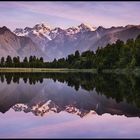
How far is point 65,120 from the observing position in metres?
24.0

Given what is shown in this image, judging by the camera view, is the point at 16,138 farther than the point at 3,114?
No

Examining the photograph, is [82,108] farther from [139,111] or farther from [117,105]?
[139,111]

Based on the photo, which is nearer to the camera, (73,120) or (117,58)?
(73,120)

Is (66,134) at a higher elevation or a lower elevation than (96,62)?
higher

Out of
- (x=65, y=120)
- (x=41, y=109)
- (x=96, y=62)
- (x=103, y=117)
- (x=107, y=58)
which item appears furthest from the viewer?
(x=96, y=62)

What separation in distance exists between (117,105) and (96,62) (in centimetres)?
13027

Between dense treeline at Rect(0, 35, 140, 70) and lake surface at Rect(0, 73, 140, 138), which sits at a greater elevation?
lake surface at Rect(0, 73, 140, 138)

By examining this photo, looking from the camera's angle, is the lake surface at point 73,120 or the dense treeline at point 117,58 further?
the dense treeline at point 117,58

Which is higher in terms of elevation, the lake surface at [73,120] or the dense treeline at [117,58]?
the lake surface at [73,120]

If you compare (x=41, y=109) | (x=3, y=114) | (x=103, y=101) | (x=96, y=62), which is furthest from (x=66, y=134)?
(x=96, y=62)

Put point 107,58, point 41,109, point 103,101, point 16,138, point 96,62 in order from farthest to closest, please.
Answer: point 96,62 → point 107,58 → point 103,101 → point 41,109 → point 16,138

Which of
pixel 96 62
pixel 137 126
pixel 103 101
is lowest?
pixel 96 62

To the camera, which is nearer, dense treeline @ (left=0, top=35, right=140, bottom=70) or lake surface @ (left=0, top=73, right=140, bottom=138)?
lake surface @ (left=0, top=73, right=140, bottom=138)

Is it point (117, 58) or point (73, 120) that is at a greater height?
point (73, 120)
